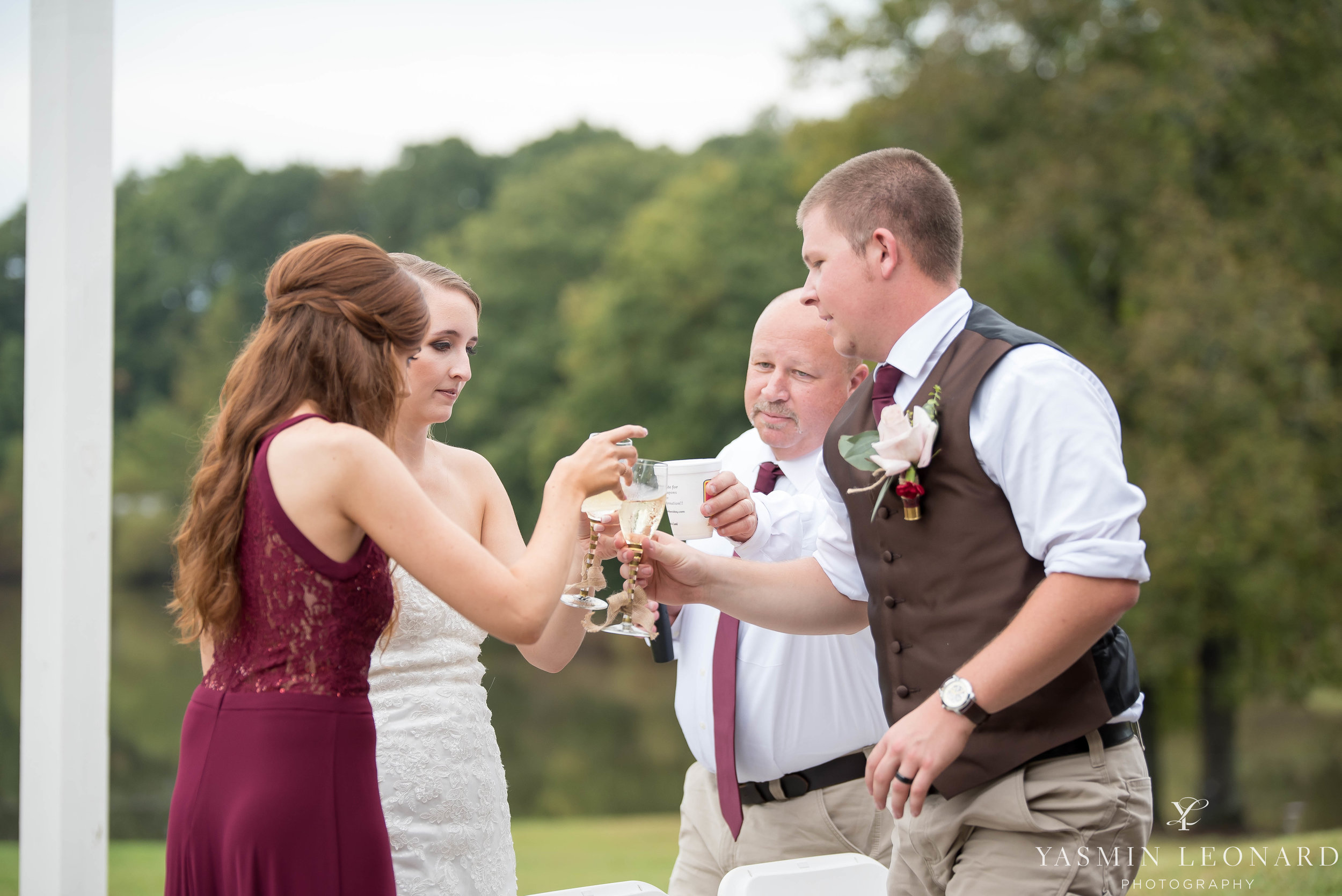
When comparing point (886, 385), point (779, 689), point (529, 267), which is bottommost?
point (779, 689)

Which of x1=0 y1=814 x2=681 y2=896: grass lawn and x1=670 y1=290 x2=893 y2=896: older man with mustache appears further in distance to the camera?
x1=0 y1=814 x2=681 y2=896: grass lawn

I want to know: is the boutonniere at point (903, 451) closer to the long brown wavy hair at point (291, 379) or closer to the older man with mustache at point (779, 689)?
the older man with mustache at point (779, 689)

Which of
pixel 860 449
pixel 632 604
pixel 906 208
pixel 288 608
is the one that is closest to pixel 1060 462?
pixel 860 449

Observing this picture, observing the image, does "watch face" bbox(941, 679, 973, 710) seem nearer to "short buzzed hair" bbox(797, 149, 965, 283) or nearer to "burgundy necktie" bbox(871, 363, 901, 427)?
"burgundy necktie" bbox(871, 363, 901, 427)

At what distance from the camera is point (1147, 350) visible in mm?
13648

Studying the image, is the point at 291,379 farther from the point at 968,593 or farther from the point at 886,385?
the point at 968,593

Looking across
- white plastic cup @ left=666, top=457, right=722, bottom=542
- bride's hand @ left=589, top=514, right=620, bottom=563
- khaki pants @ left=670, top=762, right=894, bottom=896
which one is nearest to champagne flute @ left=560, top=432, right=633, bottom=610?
bride's hand @ left=589, top=514, right=620, bottom=563

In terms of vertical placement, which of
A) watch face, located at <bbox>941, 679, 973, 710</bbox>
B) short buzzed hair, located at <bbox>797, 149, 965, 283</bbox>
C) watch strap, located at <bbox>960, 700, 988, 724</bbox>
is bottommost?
watch strap, located at <bbox>960, 700, 988, 724</bbox>

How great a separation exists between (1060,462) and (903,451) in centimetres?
32

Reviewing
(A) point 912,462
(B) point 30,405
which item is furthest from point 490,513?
(B) point 30,405

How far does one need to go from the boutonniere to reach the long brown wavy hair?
1066 millimetres

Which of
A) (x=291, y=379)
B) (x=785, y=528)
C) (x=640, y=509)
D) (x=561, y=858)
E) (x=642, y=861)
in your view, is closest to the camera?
(x=291, y=379)

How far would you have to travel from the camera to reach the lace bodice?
2902 millimetres

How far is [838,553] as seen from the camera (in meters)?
2.97
